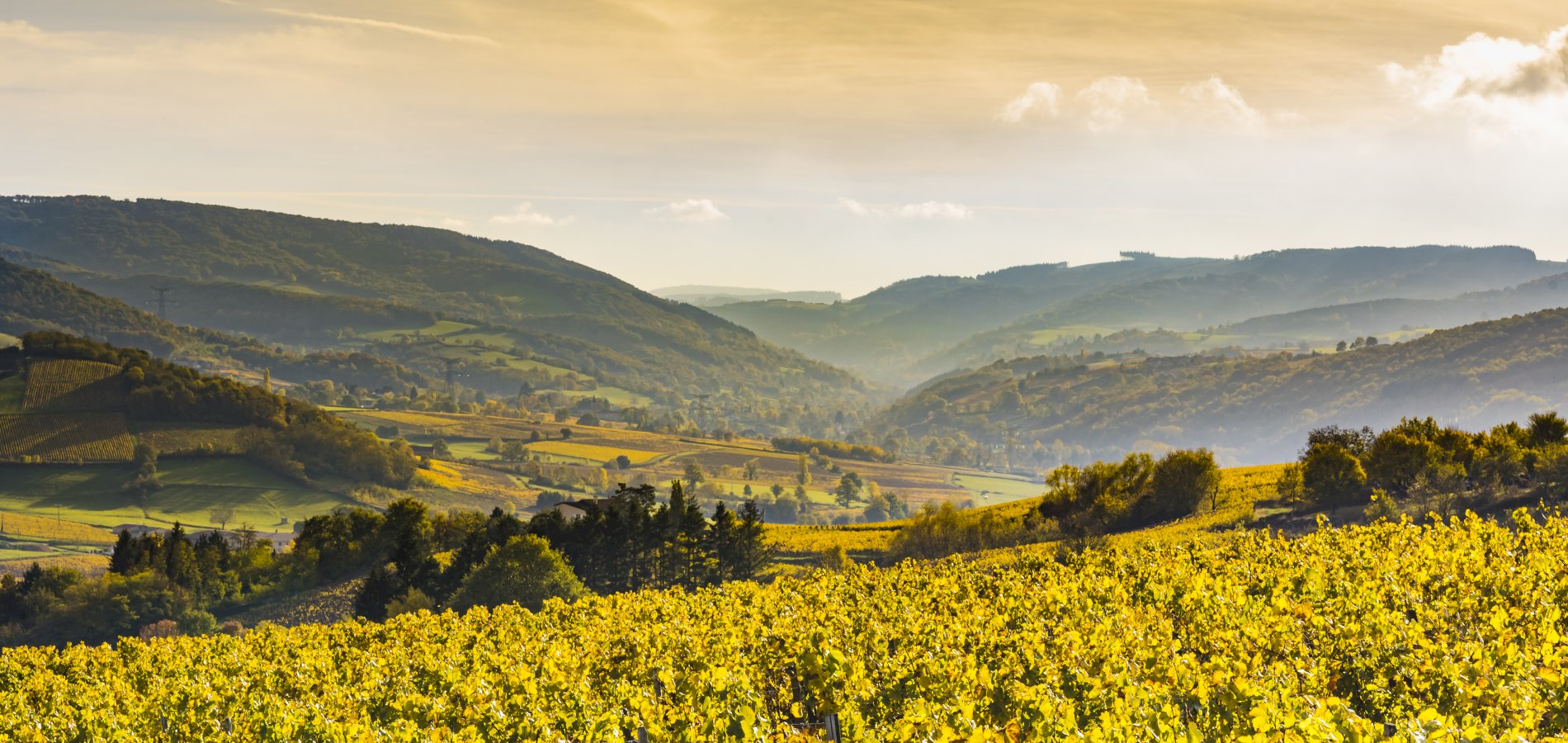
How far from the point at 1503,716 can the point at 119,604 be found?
365 ft

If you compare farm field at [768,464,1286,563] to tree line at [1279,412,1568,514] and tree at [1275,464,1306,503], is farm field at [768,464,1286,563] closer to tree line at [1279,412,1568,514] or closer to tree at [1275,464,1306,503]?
tree at [1275,464,1306,503]

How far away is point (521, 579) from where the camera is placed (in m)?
81.1

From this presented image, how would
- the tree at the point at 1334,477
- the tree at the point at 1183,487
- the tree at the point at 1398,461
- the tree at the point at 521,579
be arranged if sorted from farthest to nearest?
the tree at the point at 1183,487
the tree at the point at 521,579
the tree at the point at 1334,477
the tree at the point at 1398,461

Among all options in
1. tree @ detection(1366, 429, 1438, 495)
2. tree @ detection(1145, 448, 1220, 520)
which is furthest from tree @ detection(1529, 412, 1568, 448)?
tree @ detection(1145, 448, 1220, 520)

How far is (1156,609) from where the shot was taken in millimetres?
39094

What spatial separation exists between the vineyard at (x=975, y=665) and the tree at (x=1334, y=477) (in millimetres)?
27901

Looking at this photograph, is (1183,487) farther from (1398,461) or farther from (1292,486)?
(1398,461)

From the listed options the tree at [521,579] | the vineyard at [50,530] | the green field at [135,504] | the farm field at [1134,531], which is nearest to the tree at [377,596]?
the tree at [521,579]

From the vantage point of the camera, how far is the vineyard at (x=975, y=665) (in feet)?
76.1

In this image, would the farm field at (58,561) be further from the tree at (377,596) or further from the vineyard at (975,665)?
the vineyard at (975,665)

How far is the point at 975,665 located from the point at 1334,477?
58.2m

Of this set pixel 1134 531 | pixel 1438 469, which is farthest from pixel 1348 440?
pixel 1134 531

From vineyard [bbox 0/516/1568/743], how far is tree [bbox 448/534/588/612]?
26.9 meters

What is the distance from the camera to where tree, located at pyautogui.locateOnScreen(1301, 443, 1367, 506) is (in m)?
76.8
